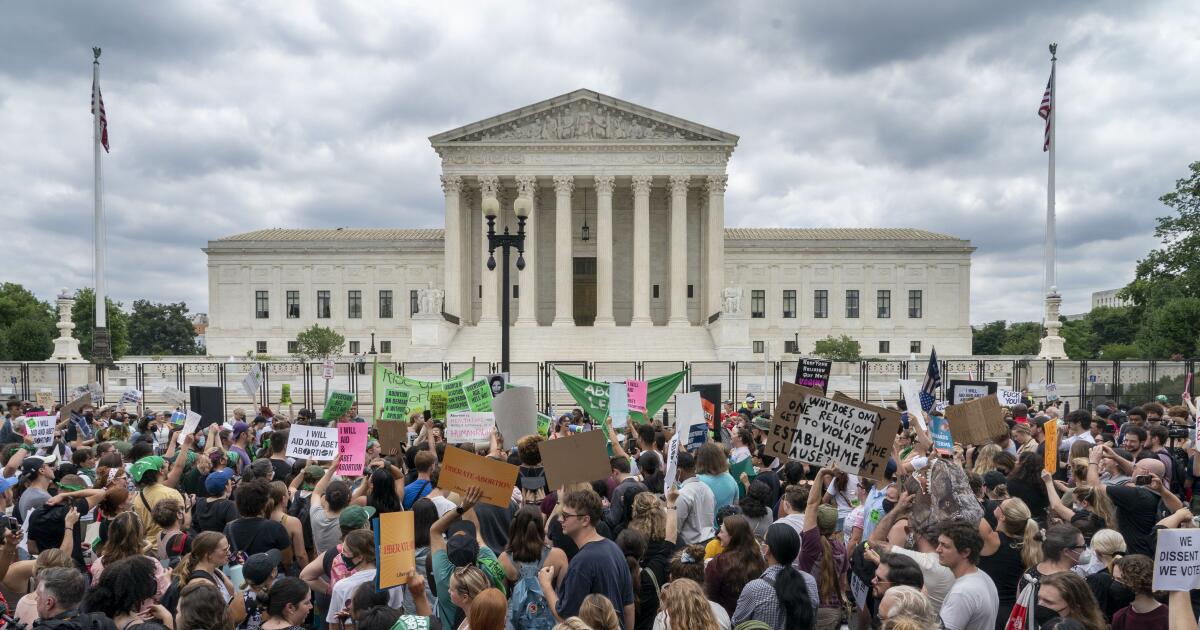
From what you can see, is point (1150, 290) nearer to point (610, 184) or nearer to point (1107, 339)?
point (610, 184)

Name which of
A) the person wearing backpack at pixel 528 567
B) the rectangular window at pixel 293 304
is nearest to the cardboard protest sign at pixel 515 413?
the person wearing backpack at pixel 528 567

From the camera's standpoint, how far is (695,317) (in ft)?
187

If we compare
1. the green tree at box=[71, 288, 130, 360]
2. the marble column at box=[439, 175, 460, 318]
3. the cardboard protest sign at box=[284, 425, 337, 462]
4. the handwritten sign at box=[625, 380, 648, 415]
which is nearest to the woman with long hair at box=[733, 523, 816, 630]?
the cardboard protest sign at box=[284, 425, 337, 462]

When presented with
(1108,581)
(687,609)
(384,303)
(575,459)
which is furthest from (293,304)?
(1108,581)

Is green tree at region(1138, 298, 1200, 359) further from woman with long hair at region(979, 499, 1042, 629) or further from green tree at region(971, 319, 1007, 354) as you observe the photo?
green tree at region(971, 319, 1007, 354)

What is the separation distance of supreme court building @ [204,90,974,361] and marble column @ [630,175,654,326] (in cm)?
9

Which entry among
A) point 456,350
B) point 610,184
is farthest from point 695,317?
point 456,350

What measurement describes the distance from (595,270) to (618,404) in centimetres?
4618

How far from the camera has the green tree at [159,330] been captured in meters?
102

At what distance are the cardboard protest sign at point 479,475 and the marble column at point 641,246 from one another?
45.4 meters

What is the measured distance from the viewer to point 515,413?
1108cm

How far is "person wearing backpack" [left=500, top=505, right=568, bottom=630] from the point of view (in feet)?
17.5

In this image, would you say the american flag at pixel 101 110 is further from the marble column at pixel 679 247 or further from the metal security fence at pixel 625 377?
the marble column at pixel 679 247

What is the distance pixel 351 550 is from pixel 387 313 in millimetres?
65144
